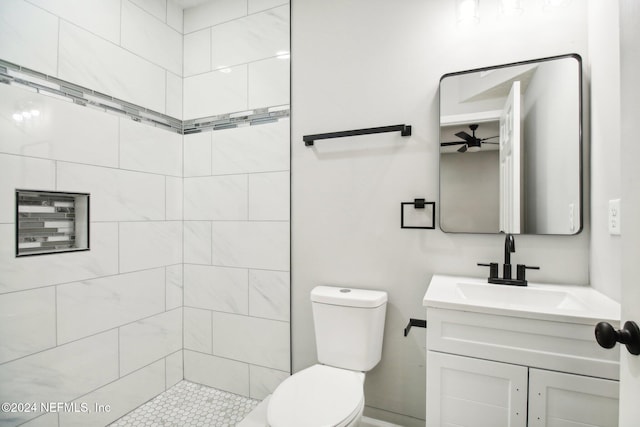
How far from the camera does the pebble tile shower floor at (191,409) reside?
1762 mm

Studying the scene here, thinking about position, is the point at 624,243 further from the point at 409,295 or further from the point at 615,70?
the point at 409,295

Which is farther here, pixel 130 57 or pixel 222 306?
pixel 222 306

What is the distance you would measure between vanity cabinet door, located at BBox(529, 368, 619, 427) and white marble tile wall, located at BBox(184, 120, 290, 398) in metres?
1.24

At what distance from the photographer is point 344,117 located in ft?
5.86

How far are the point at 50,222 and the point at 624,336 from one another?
211cm

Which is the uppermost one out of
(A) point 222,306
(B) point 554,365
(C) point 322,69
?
(C) point 322,69

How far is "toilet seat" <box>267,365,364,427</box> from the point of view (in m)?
1.16

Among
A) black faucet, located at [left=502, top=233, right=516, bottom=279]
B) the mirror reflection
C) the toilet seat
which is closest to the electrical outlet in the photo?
the mirror reflection

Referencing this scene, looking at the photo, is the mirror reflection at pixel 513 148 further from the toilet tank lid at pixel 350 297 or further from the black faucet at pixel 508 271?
the toilet tank lid at pixel 350 297

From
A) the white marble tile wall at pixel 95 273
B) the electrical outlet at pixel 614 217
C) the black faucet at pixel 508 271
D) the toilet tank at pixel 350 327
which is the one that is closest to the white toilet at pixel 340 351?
the toilet tank at pixel 350 327

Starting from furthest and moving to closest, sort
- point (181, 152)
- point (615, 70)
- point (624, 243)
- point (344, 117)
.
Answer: point (181, 152), point (344, 117), point (615, 70), point (624, 243)

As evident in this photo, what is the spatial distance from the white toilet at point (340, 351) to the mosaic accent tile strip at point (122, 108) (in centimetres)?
110

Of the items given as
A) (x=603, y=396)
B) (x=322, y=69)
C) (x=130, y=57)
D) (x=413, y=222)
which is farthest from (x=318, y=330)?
(x=130, y=57)

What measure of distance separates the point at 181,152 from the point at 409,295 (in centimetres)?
173
